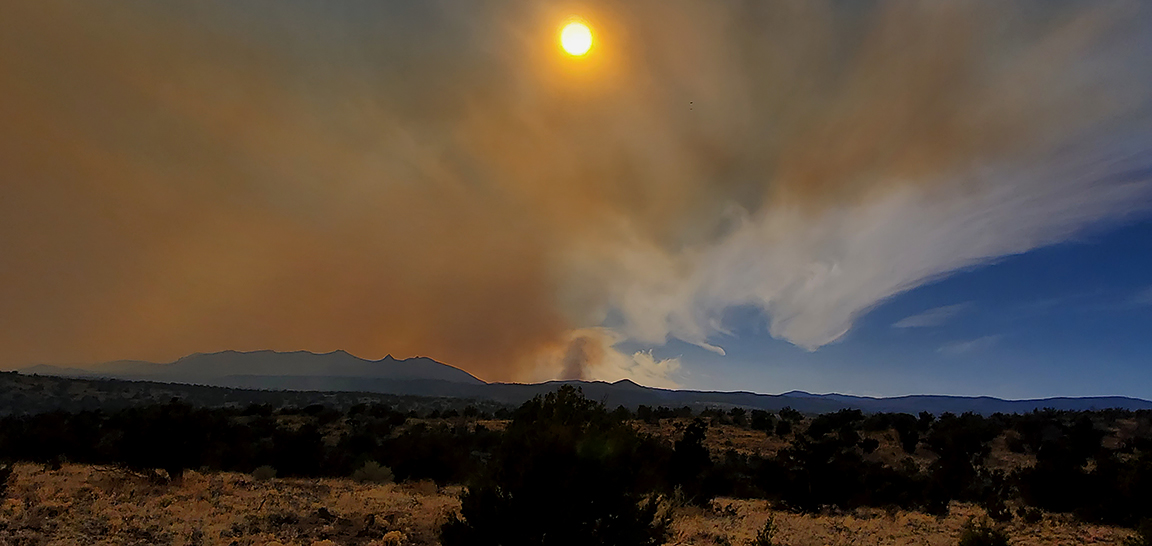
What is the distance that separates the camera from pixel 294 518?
1464 cm

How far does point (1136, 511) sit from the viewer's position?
20641 mm

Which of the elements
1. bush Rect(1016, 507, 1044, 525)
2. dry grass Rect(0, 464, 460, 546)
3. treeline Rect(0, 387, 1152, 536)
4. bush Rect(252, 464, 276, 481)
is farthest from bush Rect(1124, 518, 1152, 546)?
bush Rect(252, 464, 276, 481)

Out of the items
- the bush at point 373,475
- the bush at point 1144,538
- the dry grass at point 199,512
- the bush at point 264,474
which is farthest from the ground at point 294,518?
the bush at point 1144,538

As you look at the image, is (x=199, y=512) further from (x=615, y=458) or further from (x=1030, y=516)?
(x=1030, y=516)

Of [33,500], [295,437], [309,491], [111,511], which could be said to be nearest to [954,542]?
[309,491]

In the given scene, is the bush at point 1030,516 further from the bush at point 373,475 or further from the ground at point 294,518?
the bush at point 373,475

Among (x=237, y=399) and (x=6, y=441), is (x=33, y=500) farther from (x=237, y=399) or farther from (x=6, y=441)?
(x=237, y=399)

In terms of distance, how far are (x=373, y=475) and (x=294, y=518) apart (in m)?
10.1

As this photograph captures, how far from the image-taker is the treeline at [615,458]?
893 centimetres

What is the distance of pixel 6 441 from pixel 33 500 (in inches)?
644

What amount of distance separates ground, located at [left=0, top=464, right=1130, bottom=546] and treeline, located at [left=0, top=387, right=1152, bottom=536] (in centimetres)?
158

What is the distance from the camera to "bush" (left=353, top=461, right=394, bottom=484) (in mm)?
24031

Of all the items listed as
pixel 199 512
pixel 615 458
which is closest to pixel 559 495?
pixel 615 458

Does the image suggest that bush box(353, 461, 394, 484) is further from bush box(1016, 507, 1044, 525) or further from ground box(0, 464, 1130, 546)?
bush box(1016, 507, 1044, 525)
